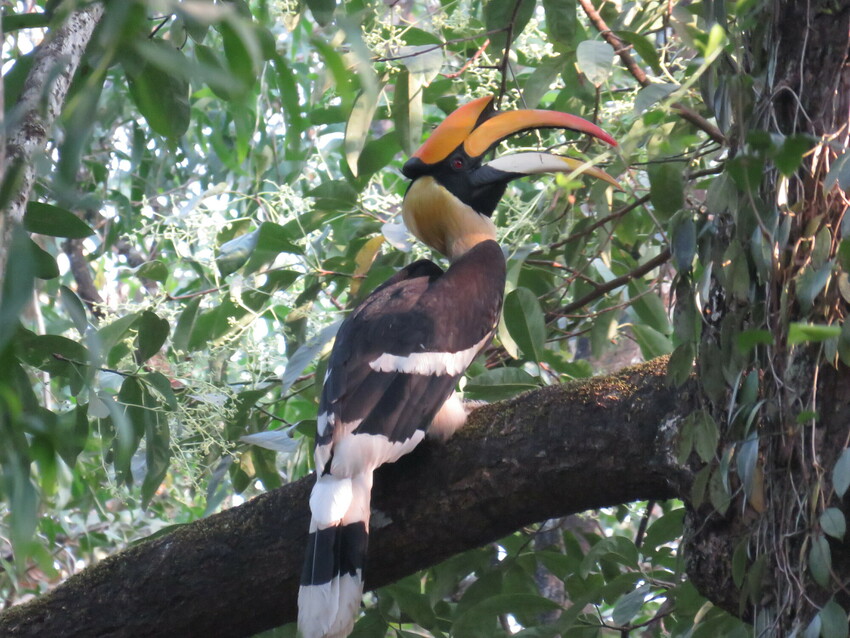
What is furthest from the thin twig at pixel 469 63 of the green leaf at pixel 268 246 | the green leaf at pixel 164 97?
the green leaf at pixel 164 97

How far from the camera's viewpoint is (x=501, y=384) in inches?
80.9

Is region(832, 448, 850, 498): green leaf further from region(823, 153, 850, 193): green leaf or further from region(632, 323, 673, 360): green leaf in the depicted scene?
region(632, 323, 673, 360): green leaf

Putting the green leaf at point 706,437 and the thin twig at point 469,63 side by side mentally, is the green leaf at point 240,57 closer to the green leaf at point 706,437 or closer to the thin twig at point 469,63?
the green leaf at point 706,437

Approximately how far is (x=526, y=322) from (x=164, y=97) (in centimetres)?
87

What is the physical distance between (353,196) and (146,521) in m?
1.89

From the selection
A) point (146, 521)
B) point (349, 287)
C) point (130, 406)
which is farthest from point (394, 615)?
point (146, 521)

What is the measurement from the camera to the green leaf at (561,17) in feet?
6.35

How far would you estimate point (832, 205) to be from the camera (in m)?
1.26

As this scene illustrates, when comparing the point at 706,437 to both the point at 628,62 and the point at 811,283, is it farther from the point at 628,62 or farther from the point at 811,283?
the point at 628,62

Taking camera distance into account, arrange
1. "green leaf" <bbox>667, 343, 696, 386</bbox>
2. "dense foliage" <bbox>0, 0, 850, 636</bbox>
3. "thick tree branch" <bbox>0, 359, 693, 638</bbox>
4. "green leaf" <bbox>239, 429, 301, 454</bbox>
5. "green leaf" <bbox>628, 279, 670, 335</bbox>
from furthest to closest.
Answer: "green leaf" <bbox>628, 279, 670, 335</bbox>, "green leaf" <bbox>239, 429, 301, 454</bbox>, "thick tree branch" <bbox>0, 359, 693, 638</bbox>, "green leaf" <bbox>667, 343, 696, 386</bbox>, "dense foliage" <bbox>0, 0, 850, 636</bbox>

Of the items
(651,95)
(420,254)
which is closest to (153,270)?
(420,254)

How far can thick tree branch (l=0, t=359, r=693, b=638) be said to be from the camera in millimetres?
1644

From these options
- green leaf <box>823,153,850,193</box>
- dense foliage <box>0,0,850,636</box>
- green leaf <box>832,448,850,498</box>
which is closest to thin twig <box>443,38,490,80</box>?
dense foliage <box>0,0,850,636</box>

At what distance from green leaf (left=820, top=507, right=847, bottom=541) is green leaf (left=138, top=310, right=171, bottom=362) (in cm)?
142
